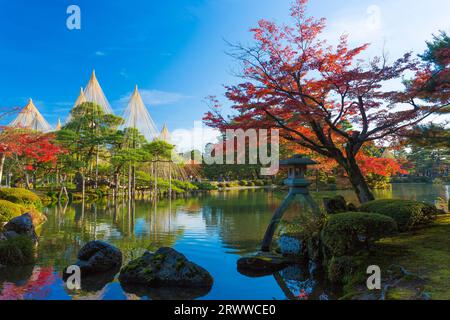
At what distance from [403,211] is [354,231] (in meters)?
2.58

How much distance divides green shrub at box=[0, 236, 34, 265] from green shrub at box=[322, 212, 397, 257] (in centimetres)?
659

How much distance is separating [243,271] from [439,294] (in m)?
3.52

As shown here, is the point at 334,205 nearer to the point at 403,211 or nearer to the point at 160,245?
the point at 403,211

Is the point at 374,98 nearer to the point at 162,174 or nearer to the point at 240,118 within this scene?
the point at 240,118

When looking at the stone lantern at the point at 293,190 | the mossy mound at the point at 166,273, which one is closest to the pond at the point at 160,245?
the mossy mound at the point at 166,273

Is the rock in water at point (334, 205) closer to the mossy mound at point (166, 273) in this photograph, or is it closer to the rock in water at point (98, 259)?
the mossy mound at point (166, 273)

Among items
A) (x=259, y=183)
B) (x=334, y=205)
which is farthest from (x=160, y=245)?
(x=259, y=183)

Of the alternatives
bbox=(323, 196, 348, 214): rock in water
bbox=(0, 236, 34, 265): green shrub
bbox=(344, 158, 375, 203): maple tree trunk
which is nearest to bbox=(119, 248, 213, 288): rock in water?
bbox=(0, 236, 34, 265): green shrub

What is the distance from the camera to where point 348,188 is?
102 feet

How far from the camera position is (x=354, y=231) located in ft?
17.6

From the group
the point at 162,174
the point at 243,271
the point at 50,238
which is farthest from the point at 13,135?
the point at 162,174

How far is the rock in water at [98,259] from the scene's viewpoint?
6.31 meters

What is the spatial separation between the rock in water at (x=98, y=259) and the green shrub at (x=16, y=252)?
4.28 ft

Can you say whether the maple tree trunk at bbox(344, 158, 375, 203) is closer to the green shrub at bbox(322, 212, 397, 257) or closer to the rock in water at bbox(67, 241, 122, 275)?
the green shrub at bbox(322, 212, 397, 257)
